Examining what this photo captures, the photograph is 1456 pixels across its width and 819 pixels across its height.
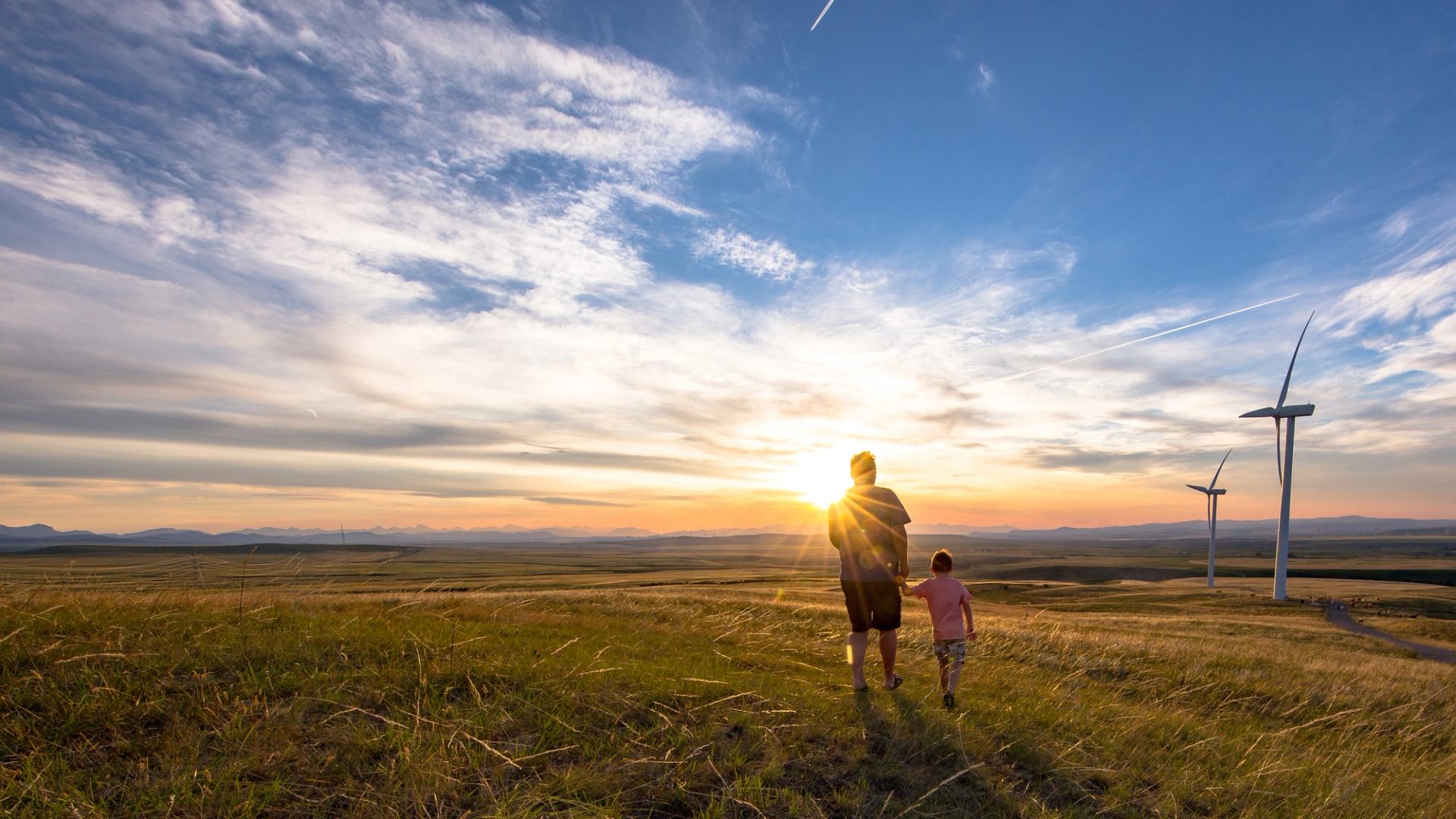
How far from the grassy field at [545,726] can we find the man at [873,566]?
A: 0.57 metres

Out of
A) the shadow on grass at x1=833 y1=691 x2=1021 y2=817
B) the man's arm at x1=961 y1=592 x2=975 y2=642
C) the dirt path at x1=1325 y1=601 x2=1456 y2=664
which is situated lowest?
the dirt path at x1=1325 y1=601 x2=1456 y2=664

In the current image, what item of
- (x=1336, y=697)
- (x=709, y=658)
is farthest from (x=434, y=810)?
(x=1336, y=697)

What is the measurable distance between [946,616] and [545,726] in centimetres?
533

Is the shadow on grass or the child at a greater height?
the child

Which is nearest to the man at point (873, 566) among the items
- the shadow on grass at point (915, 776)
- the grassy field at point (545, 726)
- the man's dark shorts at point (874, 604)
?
the man's dark shorts at point (874, 604)

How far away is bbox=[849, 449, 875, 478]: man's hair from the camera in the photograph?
27.6ft

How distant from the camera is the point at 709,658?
355 inches

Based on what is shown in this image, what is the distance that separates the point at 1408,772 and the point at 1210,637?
19.3 metres

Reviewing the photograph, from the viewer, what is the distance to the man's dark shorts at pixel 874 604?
7.88 meters

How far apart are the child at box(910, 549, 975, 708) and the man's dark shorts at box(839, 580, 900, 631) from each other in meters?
0.67

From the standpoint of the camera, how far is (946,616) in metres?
8.61

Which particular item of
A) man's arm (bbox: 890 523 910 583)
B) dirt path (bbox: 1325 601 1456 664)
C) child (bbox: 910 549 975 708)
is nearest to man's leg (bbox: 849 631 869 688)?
man's arm (bbox: 890 523 910 583)

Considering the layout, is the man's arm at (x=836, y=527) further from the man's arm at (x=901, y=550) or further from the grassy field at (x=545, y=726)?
the grassy field at (x=545, y=726)

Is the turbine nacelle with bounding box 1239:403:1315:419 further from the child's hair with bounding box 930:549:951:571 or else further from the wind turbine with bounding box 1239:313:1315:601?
the child's hair with bounding box 930:549:951:571
